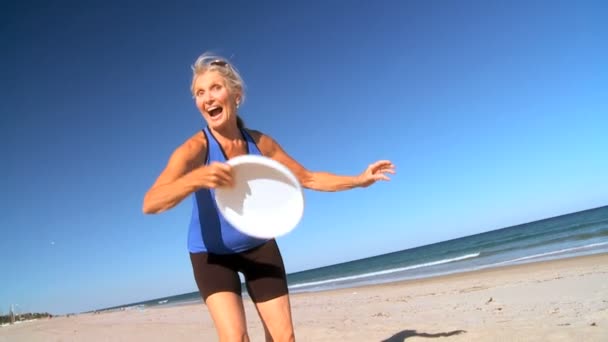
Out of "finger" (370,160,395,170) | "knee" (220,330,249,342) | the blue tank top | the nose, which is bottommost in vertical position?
"knee" (220,330,249,342)

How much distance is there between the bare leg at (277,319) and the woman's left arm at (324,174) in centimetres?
78

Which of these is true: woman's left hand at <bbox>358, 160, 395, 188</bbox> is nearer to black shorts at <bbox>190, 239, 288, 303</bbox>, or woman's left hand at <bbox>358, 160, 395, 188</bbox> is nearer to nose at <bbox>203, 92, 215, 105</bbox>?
black shorts at <bbox>190, 239, 288, 303</bbox>

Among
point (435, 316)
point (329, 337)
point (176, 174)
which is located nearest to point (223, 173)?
point (176, 174)

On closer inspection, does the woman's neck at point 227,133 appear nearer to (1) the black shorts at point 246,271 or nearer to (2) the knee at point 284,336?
(1) the black shorts at point 246,271

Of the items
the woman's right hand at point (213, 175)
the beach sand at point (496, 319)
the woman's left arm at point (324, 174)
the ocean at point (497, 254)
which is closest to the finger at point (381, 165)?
the woman's left arm at point (324, 174)

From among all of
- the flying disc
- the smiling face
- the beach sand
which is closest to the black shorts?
the flying disc

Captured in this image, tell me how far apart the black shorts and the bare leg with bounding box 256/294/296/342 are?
0.04 metres

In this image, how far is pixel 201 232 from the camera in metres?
2.78

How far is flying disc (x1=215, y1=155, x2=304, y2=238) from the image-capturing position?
2500 mm

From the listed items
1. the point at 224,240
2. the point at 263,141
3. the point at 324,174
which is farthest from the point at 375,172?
the point at 224,240

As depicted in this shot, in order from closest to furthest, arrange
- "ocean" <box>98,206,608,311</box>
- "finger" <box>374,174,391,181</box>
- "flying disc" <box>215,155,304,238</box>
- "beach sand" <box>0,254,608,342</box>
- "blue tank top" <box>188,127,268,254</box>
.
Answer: "flying disc" <box>215,155,304,238</box>
"blue tank top" <box>188,127,268,254</box>
"finger" <box>374,174,391,181</box>
"beach sand" <box>0,254,608,342</box>
"ocean" <box>98,206,608,311</box>

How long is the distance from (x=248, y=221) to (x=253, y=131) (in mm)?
738

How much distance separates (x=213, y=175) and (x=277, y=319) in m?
1.20

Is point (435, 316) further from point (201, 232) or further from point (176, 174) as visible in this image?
point (176, 174)
